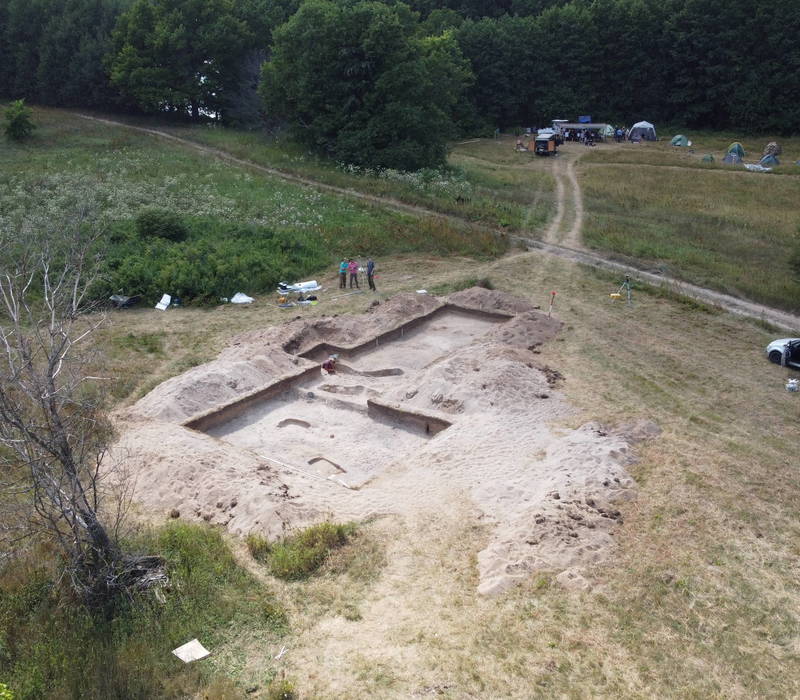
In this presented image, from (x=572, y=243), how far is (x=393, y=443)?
686 inches

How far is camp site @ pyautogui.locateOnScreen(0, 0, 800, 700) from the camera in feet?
31.3

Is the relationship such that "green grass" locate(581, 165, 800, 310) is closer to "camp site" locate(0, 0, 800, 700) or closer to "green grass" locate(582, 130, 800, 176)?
"camp site" locate(0, 0, 800, 700)

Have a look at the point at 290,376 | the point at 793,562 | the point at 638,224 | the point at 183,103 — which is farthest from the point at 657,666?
the point at 183,103

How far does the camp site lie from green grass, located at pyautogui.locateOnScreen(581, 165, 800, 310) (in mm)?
240

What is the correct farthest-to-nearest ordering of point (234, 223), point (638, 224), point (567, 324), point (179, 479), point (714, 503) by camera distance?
point (638, 224)
point (234, 223)
point (567, 324)
point (179, 479)
point (714, 503)

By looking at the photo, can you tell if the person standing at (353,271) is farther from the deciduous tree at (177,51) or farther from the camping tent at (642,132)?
the camping tent at (642,132)

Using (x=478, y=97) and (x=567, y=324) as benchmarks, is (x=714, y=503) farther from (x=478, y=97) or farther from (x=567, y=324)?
(x=478, y=97)

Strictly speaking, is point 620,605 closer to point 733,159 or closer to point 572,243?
point 572,243

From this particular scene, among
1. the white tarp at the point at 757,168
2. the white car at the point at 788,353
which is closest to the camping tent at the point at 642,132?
the white tarp at the point at 757,168

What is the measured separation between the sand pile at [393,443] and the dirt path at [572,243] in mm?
6743

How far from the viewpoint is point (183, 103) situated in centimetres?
5331

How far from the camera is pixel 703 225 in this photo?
34.4 meters

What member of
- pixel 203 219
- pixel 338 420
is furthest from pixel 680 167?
pixel 338 420

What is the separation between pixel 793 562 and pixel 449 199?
2738 centimetres
